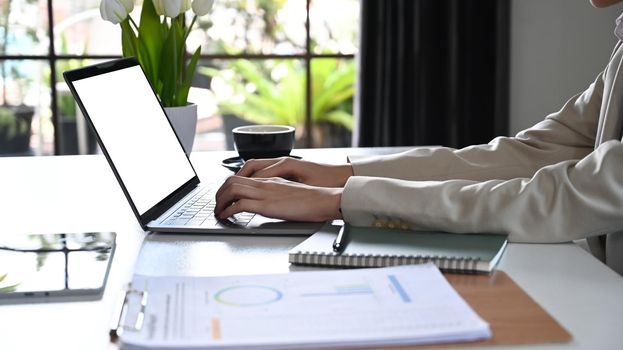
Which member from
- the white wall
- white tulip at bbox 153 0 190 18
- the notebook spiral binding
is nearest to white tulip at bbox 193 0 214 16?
white tulip at bbox 153 0 190 18

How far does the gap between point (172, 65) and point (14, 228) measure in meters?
0.58

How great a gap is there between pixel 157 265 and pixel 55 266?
0.38 ft

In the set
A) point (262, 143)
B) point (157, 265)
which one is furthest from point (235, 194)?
point (262, 143)

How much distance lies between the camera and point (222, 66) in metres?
3.70

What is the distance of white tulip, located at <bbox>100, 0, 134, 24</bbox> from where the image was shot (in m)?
1.68

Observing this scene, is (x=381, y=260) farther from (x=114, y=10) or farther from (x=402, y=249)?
(x=114, y=10)

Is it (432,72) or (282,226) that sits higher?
(432,72)

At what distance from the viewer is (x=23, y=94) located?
11.8 feet

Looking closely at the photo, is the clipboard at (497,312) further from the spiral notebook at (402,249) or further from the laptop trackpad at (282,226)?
the laptop trackpad at (282,226)

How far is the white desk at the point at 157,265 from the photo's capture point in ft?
2.85

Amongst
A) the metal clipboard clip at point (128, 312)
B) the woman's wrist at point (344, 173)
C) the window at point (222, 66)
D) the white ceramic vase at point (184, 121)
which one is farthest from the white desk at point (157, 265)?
the window at point (222, 66)

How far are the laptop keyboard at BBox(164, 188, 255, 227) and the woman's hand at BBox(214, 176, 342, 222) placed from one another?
0.08ft

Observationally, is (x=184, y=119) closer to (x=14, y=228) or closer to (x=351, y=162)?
(x=351, y=162)

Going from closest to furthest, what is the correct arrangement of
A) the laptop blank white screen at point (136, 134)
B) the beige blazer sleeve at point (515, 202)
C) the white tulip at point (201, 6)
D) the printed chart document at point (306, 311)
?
the printed chart document at point (306, 311), the beige blazer sleeve at point (515, 202), the laptop blank white screen at point (136, 134), the white tulip at point (201, 6)
